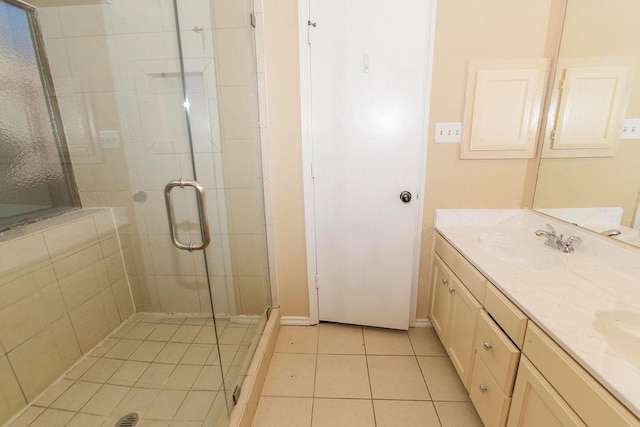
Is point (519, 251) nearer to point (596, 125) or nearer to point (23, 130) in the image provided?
point (596, 125)

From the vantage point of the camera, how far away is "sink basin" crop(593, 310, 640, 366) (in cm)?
81

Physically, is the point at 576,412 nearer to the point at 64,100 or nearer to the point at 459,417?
the point at 459,417

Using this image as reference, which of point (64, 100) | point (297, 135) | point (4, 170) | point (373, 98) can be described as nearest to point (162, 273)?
point (4, 170)

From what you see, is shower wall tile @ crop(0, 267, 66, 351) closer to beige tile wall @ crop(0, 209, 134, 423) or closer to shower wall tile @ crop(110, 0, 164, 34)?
beige tile wall @ crop(0, 209, 134, 423)

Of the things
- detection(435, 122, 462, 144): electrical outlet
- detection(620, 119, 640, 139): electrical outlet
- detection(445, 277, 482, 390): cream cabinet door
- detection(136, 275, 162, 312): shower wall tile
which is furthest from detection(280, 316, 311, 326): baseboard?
detection(620, 119, 640, 139): electrical outlet

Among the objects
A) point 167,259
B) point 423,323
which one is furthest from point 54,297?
point 423,323

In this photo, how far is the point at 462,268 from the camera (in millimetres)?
1387

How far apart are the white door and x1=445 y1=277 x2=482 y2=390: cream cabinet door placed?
1.27 ft

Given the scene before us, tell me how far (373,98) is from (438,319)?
1421 mm

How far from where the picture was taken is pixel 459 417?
4.41 feet

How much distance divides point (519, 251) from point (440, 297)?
508 millimetres

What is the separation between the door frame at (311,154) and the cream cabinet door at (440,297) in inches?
5.1

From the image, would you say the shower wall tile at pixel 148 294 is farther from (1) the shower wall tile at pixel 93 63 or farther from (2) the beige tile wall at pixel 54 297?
(1) the shower wall tile at pixel 93 63

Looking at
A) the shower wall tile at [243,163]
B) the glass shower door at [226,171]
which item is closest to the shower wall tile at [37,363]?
the glass shower door at [226,171]
